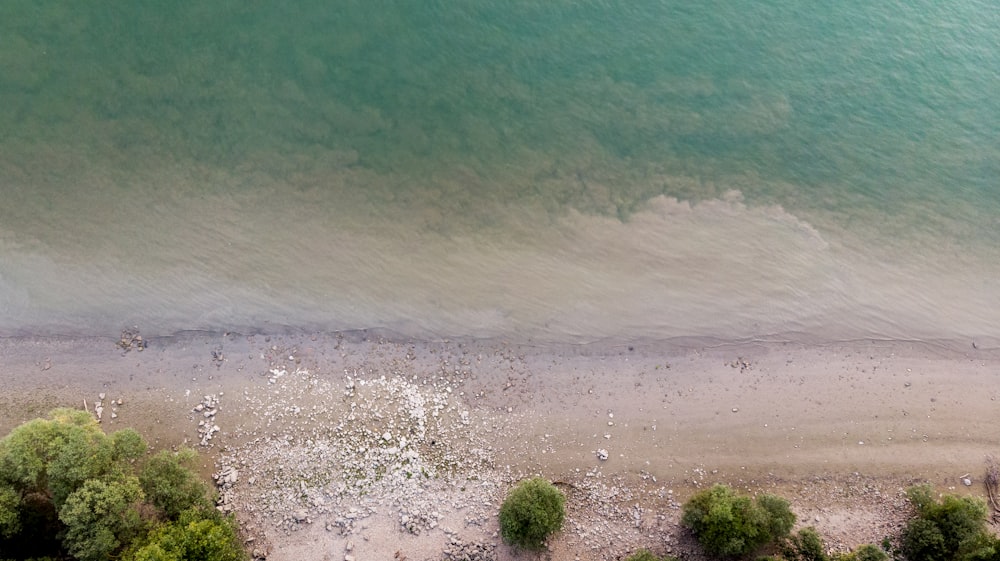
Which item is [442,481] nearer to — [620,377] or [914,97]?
[620,377]

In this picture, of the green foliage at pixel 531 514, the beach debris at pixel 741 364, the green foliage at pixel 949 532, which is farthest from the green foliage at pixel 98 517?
the green foliage at pixel 949 532

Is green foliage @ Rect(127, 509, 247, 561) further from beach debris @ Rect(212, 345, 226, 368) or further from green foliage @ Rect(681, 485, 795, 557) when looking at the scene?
green foliage @ Rect(681, 485, 795, 557)

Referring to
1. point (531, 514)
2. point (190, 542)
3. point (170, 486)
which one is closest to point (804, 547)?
point (531, 514)

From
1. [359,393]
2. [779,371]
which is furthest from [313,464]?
[779,371]

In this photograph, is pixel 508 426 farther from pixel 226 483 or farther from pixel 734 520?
pixel 226 483

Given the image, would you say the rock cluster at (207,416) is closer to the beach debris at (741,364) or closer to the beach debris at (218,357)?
the beach debris at (218,357)

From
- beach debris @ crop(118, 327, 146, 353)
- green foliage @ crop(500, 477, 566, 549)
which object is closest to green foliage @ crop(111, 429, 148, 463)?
beach debris @ crop(118, 327, 146, 353)

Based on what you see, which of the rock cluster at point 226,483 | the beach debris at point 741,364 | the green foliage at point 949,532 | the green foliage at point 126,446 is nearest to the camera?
the green foliage at point 126,446
